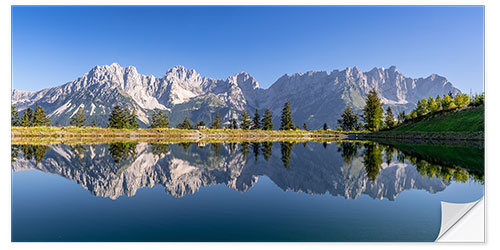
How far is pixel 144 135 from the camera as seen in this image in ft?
334

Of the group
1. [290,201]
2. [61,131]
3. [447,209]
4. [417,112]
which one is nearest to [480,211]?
[447,209]

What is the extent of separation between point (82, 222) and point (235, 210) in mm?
5779

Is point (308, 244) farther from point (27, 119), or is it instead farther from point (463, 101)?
point (27, 119)

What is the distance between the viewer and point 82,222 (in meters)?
11.0

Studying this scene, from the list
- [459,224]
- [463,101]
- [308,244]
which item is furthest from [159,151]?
[463,101]

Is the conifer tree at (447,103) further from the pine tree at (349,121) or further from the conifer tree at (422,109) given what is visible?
the pine tree at (349,121)

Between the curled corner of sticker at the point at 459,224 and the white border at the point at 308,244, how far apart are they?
26cm

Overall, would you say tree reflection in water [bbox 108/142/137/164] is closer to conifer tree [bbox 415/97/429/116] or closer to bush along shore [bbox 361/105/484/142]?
bush along shore [bbox 361/105/484/142]

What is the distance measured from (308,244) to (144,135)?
99.7 m

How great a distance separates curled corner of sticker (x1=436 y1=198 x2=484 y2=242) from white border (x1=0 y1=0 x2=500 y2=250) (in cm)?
26

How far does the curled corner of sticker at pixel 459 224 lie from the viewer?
10.2 meters

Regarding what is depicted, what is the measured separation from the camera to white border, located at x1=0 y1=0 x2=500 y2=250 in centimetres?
927
